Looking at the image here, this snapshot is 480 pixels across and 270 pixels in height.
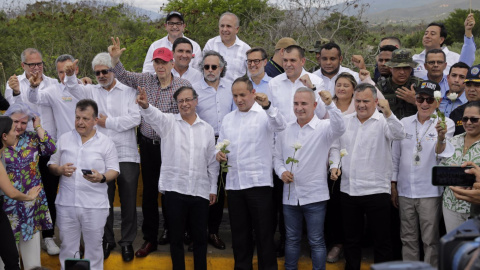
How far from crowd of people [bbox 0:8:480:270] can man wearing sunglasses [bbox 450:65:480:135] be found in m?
0.01

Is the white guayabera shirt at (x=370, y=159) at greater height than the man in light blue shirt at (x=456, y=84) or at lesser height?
lesser

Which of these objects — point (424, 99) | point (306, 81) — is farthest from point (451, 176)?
point (306, 81)

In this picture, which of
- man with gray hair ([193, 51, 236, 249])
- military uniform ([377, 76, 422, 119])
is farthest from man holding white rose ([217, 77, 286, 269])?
military uniform ([377, 76, 422, 119])

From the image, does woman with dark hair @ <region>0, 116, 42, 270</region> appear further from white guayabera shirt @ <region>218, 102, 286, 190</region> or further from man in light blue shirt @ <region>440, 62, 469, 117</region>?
man in light blue shirt @ <region>440, 62, 469, 117</region>

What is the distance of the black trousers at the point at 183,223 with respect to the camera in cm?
640

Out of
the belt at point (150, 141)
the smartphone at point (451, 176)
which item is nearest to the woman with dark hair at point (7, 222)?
the belt at point (150, 141)

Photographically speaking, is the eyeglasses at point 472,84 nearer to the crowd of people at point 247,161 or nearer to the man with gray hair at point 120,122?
the crowd of people at point 247,161

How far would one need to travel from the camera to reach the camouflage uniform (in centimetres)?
684

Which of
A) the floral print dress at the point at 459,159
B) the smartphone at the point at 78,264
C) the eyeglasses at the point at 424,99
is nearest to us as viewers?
the smartphone at the point at 78,264

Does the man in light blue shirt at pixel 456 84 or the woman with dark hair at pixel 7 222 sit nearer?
the woman with dark hair at pixel 7 222

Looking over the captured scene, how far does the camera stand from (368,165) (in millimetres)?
6191

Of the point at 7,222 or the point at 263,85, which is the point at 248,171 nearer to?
the point at 263,85

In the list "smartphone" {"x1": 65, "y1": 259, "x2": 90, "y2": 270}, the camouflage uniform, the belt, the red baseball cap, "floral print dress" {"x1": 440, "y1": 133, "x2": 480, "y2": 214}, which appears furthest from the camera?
the camouflage uniform

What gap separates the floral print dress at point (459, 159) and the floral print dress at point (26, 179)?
4.37m
